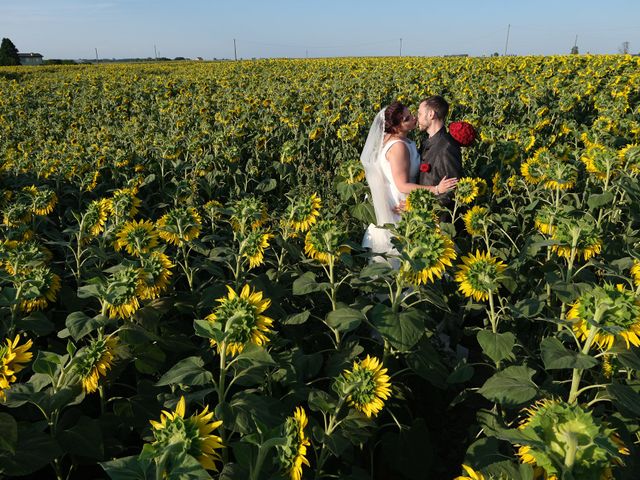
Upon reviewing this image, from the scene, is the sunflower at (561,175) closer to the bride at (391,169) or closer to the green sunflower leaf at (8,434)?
the bride at (391,169)

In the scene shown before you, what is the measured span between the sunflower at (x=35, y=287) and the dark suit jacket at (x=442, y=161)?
2.74m

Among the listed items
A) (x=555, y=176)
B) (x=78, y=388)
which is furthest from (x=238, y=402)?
(x=555, y=176)

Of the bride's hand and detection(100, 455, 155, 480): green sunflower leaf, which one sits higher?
the bride's hand

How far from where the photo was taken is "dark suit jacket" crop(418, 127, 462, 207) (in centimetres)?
389

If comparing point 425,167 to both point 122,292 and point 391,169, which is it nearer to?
point 391,169

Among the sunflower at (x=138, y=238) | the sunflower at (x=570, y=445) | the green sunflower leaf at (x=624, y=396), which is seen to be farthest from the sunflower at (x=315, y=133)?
the sunflower at (x=570, y=445)

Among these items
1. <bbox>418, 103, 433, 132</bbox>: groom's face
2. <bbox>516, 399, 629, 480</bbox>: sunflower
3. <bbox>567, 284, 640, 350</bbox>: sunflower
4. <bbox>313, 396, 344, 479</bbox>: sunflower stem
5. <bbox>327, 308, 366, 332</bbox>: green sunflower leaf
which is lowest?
<bbox>313, 396, 344, 479</bbox>: sunflower stem

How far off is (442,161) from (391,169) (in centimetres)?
51

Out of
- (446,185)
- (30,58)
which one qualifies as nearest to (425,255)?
(446,185)

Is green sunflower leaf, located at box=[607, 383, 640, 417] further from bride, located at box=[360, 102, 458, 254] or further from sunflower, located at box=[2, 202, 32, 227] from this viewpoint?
sunflower, located at box=[2, 202, 32, 227]

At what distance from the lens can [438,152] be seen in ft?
12.9

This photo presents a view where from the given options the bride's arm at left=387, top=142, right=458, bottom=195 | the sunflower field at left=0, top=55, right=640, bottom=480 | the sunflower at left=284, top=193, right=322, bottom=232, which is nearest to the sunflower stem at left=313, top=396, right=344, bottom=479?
the sunflower field at left=0, top=55, right=640, bottom=480

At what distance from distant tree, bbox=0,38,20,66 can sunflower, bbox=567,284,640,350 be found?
50621 mm

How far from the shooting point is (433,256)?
6.12ft
